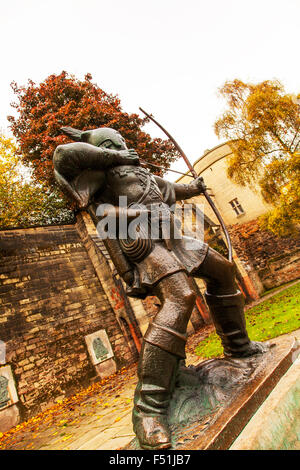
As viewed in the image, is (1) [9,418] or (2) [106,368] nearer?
(1) [9,418]

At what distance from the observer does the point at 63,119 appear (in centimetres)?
1148

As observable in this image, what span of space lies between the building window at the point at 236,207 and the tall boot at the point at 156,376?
17.6m

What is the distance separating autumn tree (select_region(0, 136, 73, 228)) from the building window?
11.1 meters

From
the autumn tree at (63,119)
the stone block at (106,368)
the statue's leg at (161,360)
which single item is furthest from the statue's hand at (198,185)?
the autumn tree at (63,119)

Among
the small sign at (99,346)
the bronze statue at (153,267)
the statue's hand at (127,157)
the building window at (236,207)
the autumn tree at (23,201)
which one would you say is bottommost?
the small sign at (99,346)

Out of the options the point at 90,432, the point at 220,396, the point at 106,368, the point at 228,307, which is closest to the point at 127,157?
the point at 228,307

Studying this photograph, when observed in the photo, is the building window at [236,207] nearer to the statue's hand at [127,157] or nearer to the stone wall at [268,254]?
the stone wall at [268,254]

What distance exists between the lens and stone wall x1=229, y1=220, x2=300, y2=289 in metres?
14.7

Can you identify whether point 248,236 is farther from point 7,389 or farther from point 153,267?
point 153,267

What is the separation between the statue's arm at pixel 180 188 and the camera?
2.33 m

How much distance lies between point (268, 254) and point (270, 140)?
7059 mm

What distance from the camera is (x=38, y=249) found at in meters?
8.91
